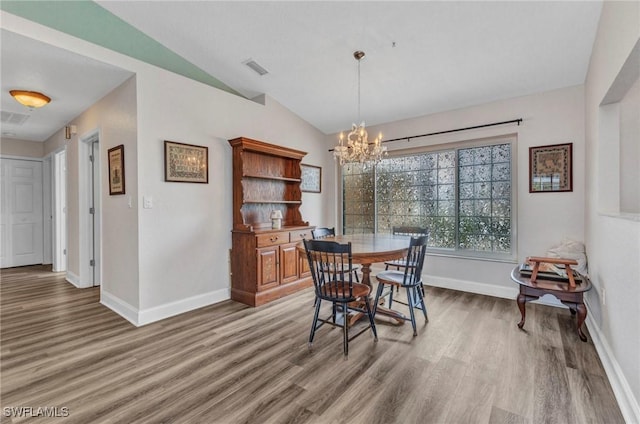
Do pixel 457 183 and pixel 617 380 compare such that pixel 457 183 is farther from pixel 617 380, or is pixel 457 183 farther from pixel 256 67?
pixel 256 67

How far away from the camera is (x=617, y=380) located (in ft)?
6.06

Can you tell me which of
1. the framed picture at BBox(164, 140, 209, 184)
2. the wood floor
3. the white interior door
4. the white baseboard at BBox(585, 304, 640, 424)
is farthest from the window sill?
the white interior door

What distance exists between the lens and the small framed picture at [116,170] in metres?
3.23

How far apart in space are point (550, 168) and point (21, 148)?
28.5 feet

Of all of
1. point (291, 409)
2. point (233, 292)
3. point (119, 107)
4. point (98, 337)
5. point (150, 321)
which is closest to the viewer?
point (291, 409)

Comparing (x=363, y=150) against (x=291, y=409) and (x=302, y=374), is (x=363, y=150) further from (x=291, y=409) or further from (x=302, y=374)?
(x=291, y=409)

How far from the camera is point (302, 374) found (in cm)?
210

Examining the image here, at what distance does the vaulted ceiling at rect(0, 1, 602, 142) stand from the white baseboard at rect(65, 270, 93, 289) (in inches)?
97.7

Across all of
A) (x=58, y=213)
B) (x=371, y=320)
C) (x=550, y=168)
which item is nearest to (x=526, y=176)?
(x=550, y=168)

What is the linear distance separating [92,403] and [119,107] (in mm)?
2868

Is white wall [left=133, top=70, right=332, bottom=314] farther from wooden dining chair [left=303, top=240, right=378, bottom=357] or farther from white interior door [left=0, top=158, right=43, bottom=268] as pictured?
white interior door [left=0, top=158, right=43, bottom=268]

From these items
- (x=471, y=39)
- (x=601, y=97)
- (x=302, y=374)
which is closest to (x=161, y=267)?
(x=302, y=374)

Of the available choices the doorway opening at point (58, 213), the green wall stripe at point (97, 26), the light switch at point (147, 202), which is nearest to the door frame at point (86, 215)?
the doorway opening at point (58, 213)

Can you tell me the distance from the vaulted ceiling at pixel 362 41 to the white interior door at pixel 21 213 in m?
2.83
